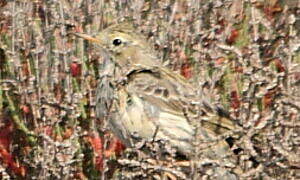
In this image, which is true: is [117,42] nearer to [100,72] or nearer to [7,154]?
[100,72]

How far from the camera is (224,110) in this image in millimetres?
5859

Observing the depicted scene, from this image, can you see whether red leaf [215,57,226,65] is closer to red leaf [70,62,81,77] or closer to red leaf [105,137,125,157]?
red leaf [105,137,125,157]

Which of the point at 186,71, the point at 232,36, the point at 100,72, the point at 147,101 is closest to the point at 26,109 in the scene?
the point at 100,72

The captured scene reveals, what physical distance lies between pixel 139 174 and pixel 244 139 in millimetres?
619

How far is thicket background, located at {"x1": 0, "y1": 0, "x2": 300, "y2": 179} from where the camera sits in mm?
5070

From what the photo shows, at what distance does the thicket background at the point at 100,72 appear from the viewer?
16.6 feet

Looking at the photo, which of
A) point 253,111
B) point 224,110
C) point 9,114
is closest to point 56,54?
point 9,114

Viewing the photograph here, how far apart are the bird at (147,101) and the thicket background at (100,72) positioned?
13cm

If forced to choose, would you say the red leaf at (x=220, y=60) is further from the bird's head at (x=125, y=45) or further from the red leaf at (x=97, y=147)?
the red leaf at (x=97, y=147)

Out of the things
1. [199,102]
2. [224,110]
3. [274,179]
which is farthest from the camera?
[224,110]

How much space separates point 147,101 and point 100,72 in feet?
1.68

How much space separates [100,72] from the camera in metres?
6.27

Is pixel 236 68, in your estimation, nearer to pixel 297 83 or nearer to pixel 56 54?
pixel 297 83

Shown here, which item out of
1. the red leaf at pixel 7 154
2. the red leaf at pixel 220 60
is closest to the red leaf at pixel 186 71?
the red leaf at pixel 220 60
